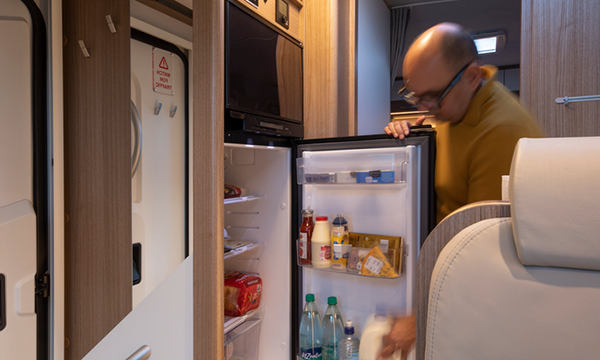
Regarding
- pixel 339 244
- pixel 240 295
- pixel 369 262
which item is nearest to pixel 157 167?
pixel 240 295

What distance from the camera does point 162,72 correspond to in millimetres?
1272

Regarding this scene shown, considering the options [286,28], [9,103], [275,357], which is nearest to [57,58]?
[9,103]

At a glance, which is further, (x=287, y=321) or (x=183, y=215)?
(x=287, y=321)

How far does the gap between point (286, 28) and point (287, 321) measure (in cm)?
130

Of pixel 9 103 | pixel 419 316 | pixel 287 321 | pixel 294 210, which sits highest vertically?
pixel 9 103

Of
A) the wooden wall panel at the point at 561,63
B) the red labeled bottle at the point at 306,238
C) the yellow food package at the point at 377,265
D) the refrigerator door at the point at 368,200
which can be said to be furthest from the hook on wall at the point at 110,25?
the wooden wall panel at the point at 561,63

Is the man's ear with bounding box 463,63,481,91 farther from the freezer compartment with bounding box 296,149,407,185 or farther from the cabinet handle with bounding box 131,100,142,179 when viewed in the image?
the cabinet handle with bounding box 131,100,142,179

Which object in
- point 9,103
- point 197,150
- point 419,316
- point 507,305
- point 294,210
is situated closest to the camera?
point 507,305

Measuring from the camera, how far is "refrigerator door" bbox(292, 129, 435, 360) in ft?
4.30

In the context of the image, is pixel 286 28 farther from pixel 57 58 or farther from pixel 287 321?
pixel 287 321

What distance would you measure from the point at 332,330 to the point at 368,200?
0.55 meters

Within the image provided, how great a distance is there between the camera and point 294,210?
1568 millimetres

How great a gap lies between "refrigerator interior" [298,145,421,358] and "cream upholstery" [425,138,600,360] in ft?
2.29

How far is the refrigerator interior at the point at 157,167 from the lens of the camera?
48.7 inches
